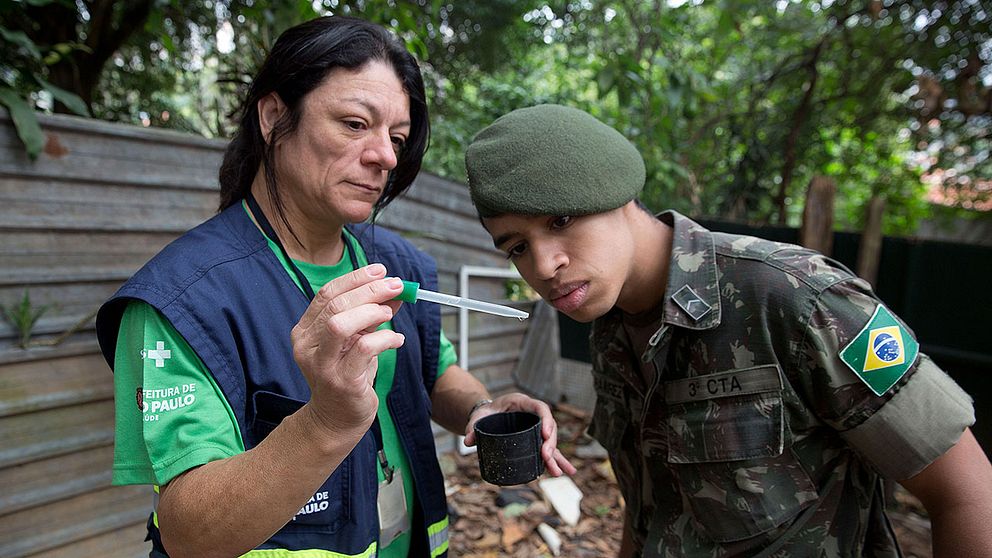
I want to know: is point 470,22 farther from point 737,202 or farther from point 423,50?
point 737,202

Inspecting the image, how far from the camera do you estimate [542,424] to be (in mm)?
1616

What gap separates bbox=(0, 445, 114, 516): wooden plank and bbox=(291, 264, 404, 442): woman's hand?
2213 millimetres

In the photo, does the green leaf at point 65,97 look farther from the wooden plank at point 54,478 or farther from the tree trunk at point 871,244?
the tree trunk at point 871,244

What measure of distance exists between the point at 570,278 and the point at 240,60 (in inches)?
144

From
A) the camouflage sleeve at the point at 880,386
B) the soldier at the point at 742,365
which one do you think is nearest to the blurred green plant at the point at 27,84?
the soldier at the point at 742,365

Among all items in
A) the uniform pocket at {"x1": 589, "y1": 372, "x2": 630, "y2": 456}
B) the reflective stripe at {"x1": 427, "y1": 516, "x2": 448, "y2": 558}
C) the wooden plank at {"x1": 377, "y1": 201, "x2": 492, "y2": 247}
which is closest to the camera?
the reflective stripe at {"x1": 427, "y1": 516, "x2": 448, "y2": 558}

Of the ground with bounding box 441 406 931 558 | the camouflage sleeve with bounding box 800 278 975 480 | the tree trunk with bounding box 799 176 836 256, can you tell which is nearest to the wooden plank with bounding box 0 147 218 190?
the ground with bounding box 441 406 931 558

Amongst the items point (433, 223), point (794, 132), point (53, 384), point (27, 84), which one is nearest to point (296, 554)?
point (53, 384)

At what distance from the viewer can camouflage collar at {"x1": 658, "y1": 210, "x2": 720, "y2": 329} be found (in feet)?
4.94

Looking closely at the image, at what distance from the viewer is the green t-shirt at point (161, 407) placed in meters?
1.11

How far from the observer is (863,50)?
538cm

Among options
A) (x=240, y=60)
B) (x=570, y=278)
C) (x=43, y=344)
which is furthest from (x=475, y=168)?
(x=240, y=60)

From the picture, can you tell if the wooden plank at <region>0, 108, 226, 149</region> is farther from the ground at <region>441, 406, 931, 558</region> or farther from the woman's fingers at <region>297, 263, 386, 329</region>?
the ground at <region>441, 406, 931, 558</region>

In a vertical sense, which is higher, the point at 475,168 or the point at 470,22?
the point at 470,22
